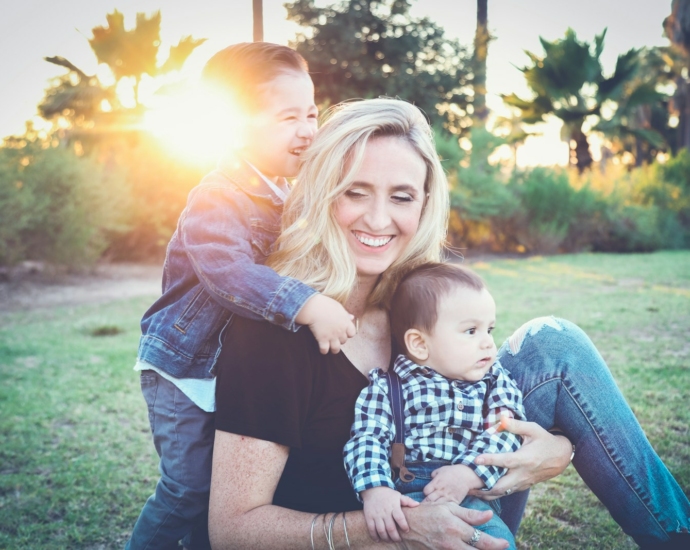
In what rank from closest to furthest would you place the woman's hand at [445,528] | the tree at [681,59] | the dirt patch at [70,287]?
the woman's hand at [445,528]
the dirt patch at [70,287]
the tree at [681,59]

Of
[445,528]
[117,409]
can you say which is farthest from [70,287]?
[445,528]

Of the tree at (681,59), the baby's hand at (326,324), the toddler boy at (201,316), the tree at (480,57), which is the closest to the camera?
the baby's hand at (326,324)

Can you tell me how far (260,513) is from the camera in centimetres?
153

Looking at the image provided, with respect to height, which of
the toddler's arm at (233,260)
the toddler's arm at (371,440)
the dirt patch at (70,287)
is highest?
the toddler's arm at (233,260)

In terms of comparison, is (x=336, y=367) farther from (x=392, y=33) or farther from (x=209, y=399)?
(x=392, y=33)

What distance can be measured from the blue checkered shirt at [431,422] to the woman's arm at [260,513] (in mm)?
140

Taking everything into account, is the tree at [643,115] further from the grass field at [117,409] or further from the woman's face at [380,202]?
the woman's face at [380,202]

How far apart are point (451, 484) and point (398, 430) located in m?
0.21

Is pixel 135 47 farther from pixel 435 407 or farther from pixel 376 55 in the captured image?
pixel 435 407

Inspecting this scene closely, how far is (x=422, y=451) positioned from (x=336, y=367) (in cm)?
35

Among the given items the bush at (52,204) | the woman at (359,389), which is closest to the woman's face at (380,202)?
the woman at (359,389)

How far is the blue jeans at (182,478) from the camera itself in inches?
78.3

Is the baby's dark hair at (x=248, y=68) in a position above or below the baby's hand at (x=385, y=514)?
above

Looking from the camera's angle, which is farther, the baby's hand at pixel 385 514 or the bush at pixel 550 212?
the bush at pixel 550 212
